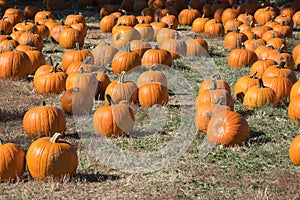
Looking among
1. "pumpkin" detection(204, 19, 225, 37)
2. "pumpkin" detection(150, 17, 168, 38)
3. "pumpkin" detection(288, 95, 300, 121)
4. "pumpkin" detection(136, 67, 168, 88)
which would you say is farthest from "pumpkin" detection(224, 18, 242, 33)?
"pumpkin" detection(288, 95, 300, 121)

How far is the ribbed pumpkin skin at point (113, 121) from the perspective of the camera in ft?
25.5

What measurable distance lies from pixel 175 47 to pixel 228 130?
4697 mm

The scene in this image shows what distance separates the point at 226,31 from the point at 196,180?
8.58m

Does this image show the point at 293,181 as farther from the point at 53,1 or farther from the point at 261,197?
the point at 53,1

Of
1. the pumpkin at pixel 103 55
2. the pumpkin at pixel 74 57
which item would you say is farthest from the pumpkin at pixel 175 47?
the pumpkin at pixel 74 57

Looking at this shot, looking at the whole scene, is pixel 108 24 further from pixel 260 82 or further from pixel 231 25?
pixel 260 82

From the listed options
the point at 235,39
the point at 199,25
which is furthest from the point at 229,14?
the point at 235,39

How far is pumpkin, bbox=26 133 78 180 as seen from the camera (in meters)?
6.43

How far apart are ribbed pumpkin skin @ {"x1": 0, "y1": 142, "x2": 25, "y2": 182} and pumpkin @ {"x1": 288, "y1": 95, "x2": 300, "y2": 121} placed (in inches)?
147

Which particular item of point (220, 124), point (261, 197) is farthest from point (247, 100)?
point (261, 197)

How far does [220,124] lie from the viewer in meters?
7.59

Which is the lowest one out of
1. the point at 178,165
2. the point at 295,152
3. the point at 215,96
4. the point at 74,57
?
the point at 178,165

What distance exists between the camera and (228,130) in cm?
752

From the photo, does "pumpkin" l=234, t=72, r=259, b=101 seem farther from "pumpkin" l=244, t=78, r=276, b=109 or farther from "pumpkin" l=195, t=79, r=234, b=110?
"pumpkin" l=195, t=79, r=234, b=110
